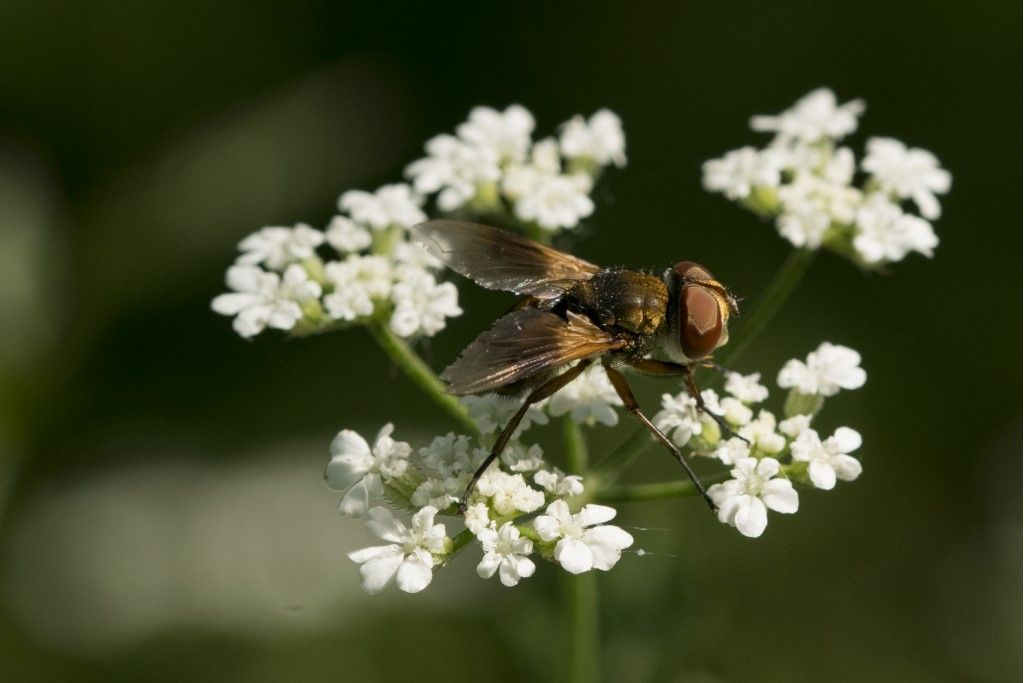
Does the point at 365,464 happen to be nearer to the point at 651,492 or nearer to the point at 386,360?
the point at 651,492

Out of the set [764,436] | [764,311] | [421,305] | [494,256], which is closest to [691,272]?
[764,311]

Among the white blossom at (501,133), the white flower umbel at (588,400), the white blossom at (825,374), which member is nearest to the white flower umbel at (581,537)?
the white flower umbel at (588,400)

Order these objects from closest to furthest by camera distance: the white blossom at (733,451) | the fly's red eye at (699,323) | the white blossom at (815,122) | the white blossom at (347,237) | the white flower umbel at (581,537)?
the white flower umbel at (581,537) < the white blossom at (733,451) < the fly's red eye at (699,323) < the white blossom at (347,237) < the white blossom at (815,122)

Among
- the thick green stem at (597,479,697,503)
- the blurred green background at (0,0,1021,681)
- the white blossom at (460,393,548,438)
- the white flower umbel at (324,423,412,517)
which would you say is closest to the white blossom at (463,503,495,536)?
the white flower umbel at (324,423,412,517)

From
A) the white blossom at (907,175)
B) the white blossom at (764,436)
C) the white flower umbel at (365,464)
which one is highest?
the white blossom at (907,175)

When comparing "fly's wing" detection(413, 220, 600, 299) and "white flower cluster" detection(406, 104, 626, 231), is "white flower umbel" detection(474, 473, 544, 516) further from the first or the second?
"white flower cluster" detection(406, 104, 626, 231)

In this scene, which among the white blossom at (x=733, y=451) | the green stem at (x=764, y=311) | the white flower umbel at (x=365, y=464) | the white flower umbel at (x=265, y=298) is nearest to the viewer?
the white flower umbel at (x=365, y=464)

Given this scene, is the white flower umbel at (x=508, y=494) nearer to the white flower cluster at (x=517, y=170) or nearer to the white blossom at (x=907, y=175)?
the white flower cluster at (x=517, y=170)

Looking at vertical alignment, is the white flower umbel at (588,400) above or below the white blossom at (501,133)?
below
